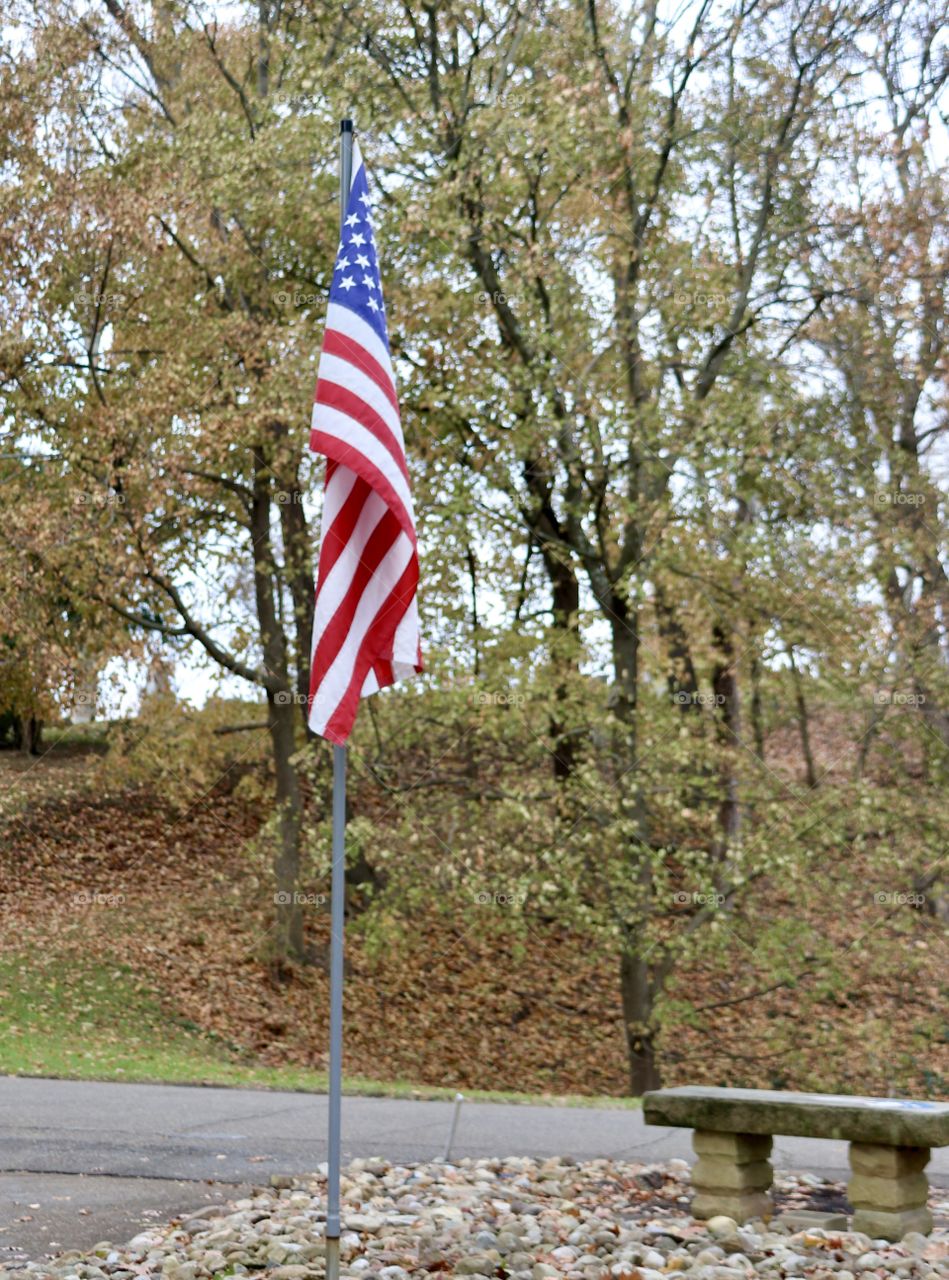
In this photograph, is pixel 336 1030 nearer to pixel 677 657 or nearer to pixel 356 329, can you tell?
pixel 356 329

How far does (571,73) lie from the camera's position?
1911cm

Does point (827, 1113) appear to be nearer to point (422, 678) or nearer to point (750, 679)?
point (422, 678)

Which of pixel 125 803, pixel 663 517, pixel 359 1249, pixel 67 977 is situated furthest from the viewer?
pixel 125 803

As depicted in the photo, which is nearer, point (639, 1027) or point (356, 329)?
point (356, 329)

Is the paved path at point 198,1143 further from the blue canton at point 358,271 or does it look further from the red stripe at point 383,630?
the blue canton at point 358,271

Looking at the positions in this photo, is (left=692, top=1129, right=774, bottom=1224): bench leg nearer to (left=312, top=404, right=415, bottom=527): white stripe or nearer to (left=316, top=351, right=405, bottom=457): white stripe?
(left=312, top=404, right=415, bottom=527): white stripe

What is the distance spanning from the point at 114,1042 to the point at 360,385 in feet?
46.3

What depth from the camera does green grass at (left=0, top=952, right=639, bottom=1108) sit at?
13.8 meters

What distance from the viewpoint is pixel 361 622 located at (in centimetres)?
648

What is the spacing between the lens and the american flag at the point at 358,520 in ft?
21.0

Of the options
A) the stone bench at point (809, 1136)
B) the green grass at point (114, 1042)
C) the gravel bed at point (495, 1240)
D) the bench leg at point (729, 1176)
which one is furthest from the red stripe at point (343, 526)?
the green grass at point (114, 1042)

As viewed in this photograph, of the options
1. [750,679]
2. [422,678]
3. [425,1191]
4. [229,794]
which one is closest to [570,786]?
[422,678]

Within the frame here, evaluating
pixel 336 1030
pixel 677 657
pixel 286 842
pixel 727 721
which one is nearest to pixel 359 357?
pixel 336 1030

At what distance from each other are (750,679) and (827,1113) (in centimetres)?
1484
